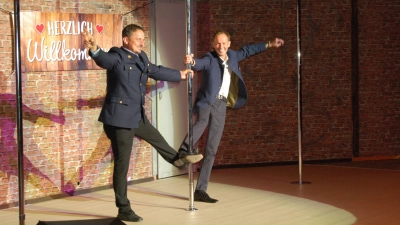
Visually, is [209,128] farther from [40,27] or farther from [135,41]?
[40,27]

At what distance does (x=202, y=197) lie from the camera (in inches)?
266

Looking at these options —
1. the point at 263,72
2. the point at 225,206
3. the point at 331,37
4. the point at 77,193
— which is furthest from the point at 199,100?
the point at 331,37

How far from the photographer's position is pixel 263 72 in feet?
30.2

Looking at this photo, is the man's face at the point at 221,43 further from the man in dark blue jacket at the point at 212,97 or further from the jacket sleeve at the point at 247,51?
the jacket sleeve at the point at 247,51

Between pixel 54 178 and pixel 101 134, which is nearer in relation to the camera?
pixel 54 178

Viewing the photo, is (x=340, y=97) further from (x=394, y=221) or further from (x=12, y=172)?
(x=12, y=172)

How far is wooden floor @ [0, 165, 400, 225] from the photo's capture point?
602 centimetres

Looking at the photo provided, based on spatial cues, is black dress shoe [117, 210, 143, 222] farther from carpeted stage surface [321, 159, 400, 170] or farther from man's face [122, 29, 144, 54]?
carpeted stage surface [321, 159, 400, 170]

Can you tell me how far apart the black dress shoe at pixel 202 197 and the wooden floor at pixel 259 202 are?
0.09 metres

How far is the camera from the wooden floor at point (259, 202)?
6.02 metres

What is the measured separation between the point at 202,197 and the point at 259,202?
0.55 m

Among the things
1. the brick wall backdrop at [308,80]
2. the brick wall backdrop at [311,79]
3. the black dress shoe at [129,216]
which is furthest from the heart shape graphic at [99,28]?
the black dress shoe at [129,216]

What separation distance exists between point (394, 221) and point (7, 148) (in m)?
3.60

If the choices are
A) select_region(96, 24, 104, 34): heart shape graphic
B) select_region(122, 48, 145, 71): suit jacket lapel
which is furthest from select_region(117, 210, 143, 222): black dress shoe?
select_region(96, 24, 104, 34): heart shape graphic
